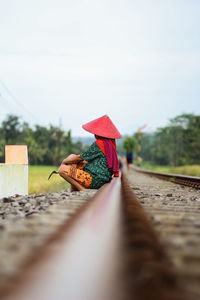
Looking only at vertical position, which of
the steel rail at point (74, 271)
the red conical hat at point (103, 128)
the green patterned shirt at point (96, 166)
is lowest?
the steel rail at point (74, 271)

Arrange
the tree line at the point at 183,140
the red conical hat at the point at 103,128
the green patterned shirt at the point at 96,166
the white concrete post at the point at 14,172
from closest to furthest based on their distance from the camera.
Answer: the green patterned shirt at the point at 96,166, the red conical hat at the point at 103,128, the white concrete post at the point at 14,172, the tree line at the point at 183,140

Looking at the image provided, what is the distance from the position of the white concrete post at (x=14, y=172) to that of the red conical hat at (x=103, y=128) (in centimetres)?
200

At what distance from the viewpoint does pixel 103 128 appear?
530 centimetres

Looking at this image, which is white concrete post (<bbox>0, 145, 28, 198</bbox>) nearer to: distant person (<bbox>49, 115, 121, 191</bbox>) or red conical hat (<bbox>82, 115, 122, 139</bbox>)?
distant person (<bbox>49, 115, 121, 191</bbox>)

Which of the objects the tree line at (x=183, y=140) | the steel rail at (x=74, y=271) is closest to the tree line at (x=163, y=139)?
the tree line at (x=183, y=140)

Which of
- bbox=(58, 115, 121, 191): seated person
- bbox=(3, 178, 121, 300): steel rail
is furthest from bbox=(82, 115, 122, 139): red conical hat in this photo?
bbox=(3, 178, 121, 300): steel rail

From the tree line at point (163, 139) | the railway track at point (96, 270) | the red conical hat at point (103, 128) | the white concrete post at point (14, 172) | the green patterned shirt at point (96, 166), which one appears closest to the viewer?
the railway track at point (96, 270)

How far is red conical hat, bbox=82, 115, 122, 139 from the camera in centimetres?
524

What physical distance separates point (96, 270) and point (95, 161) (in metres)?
4.08

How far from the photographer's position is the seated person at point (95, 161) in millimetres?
Result: 5066

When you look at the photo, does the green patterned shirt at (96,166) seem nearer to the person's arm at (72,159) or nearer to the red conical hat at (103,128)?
the person's arm at (72,159)

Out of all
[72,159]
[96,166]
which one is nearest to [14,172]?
[72,159]

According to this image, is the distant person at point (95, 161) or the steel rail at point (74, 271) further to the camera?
the distant person at point (95, 161)

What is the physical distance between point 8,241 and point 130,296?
0.92 meters
